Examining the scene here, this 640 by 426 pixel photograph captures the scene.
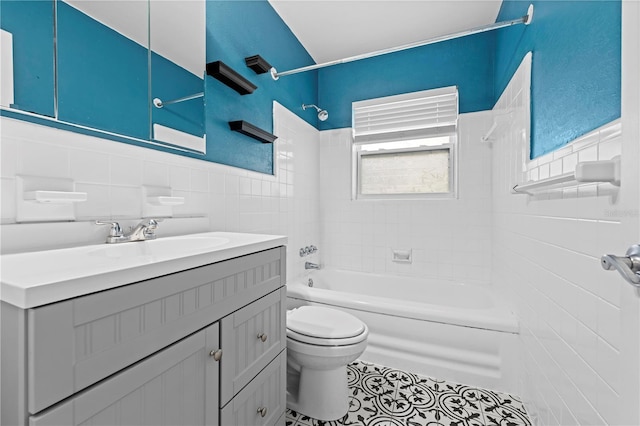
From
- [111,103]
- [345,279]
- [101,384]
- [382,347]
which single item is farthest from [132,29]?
[345,279]

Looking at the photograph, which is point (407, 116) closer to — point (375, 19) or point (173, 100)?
point (375, 19)

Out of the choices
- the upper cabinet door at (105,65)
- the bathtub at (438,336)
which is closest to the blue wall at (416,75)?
the bathtub at (438,336)

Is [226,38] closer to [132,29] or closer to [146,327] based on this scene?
[132,29]

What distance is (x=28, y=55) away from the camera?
920 millimetres

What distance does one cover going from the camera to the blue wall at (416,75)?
2445 millimetres

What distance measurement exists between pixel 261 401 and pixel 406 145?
7.67ft

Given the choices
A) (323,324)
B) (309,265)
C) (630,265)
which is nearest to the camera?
(630,265)

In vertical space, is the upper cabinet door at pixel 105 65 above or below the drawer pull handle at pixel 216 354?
above

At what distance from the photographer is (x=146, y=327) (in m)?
0.71

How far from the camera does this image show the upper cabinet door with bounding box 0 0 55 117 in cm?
88

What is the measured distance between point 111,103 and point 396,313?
1841 millimetres

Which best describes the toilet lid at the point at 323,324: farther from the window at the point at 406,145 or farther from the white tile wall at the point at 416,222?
the window at the point at 406,145

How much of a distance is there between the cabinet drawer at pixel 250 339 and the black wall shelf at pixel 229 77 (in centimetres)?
121

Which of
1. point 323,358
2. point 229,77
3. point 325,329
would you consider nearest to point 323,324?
point 325,329
